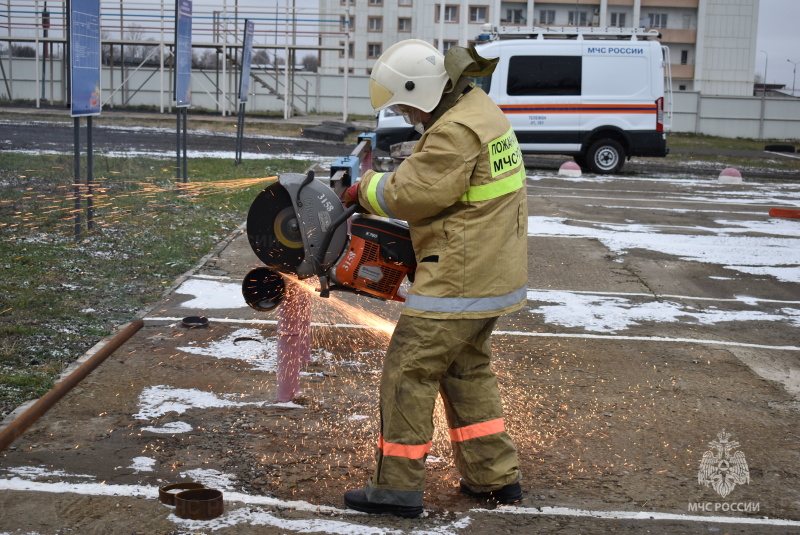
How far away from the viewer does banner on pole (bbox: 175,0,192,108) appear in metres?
12.9

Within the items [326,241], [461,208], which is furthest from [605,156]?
[461,208]

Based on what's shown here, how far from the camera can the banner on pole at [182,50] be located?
1289 centimetres

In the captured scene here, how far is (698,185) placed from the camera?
17812 mm

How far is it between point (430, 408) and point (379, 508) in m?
0.47

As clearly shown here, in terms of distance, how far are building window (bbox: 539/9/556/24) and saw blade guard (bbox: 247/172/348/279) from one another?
65.4 m

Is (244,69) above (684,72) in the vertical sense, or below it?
below

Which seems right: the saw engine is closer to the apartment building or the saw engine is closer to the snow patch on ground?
the snow patch on ground

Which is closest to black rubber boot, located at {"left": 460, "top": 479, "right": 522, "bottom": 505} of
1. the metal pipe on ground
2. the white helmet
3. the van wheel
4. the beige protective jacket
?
the beige protective jacket

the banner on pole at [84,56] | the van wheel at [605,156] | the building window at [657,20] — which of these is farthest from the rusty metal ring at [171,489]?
the building window at [657,20]

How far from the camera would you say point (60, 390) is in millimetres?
4812

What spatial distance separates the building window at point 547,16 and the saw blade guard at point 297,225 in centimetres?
6543

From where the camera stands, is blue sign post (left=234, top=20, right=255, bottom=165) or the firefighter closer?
the firefighter

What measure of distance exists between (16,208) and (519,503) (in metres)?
8.30

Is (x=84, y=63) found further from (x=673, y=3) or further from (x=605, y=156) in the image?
(x=673, y=3)
